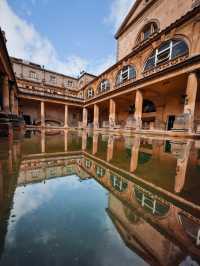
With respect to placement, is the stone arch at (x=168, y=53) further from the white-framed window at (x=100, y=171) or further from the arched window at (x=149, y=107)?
the white-framed window at (x=100, y=171)

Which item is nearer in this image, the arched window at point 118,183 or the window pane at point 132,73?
the arched window at point 118,183

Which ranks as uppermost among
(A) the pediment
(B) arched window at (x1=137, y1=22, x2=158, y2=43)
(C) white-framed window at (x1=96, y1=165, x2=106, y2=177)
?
(A) the pediment

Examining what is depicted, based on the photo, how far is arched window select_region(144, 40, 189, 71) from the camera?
935 centimetres

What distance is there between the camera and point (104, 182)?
168 centimetres

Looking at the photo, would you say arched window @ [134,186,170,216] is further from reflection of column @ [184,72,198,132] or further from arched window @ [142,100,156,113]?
arched window @ [142,100,156,113]

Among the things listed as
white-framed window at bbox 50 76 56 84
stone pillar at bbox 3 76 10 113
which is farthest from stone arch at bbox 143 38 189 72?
white-framed window at bbox 50 76 56 84

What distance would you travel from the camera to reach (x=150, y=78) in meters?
10.4

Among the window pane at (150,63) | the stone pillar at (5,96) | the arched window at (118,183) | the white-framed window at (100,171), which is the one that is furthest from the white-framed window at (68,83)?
the arched window at (118,183)

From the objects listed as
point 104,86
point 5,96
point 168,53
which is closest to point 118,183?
point 5,96

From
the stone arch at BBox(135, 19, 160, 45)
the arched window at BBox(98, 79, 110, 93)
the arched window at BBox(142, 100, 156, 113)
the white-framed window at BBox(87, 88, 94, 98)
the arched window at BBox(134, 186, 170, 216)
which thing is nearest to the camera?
the arched window at BBox(134, 186, 170, 216)

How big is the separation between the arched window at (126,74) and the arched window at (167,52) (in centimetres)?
167

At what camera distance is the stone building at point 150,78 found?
8367mm

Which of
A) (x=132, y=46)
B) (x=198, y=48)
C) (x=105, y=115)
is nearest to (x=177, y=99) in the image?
(x=198, y=48)

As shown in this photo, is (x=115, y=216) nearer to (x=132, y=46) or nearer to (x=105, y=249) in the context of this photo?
(x=105, y=249)
